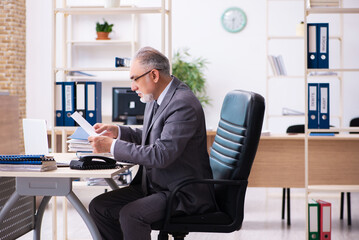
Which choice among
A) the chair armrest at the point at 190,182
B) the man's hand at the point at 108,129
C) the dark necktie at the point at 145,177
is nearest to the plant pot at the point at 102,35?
the man's hand at the point at 108,129

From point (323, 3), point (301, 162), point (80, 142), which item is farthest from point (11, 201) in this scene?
point (301, 162)

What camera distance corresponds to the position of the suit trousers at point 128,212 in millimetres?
2424

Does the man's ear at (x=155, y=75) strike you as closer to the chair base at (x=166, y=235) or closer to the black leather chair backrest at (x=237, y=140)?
the black leather chair backrest at (x=237, y=140)

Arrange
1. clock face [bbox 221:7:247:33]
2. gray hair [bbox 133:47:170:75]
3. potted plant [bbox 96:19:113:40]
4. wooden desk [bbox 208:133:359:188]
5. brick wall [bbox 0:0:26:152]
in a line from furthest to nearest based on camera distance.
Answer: clock face [bbox 221:7:247:33], potted plant [bbox 96:19:113:40], brick wall [bbox 0:0:26:152], wooden desk [bbox 208:133:359:188], gray hair [bbox 133:47:170:75]

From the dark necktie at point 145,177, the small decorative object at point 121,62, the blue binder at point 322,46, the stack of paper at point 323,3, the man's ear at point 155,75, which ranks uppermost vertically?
the stack of paper at point 323,3

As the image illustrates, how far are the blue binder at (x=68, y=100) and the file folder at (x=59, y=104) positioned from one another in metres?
0.02

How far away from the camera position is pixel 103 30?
7.88 metres

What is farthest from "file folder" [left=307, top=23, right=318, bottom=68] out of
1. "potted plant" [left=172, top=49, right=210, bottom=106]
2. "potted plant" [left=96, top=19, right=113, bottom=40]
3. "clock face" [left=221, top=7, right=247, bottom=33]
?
"potted plant" [left=96, top=19, right=113, bottom=40]

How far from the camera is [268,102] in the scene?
792 centimetres

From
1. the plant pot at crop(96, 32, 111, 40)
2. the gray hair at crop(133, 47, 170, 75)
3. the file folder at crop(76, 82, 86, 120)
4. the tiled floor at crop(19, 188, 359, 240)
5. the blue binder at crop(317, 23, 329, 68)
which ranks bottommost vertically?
the tiled floor at crop(19, 188, 359, 240)

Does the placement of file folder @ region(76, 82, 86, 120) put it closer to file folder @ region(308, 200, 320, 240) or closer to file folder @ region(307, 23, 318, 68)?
file folder @ region(307, 23, 318, 68)

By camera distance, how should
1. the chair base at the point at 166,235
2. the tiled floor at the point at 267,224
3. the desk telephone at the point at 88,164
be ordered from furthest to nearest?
1. the tiled floor at the point at 267,224
2. the chair base at the point at 166,235
3. the desk telephone at the point at 88,164

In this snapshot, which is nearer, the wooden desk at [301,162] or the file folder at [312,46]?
the file folder at [312,46]

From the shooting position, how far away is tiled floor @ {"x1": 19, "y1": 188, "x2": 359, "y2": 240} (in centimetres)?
439
